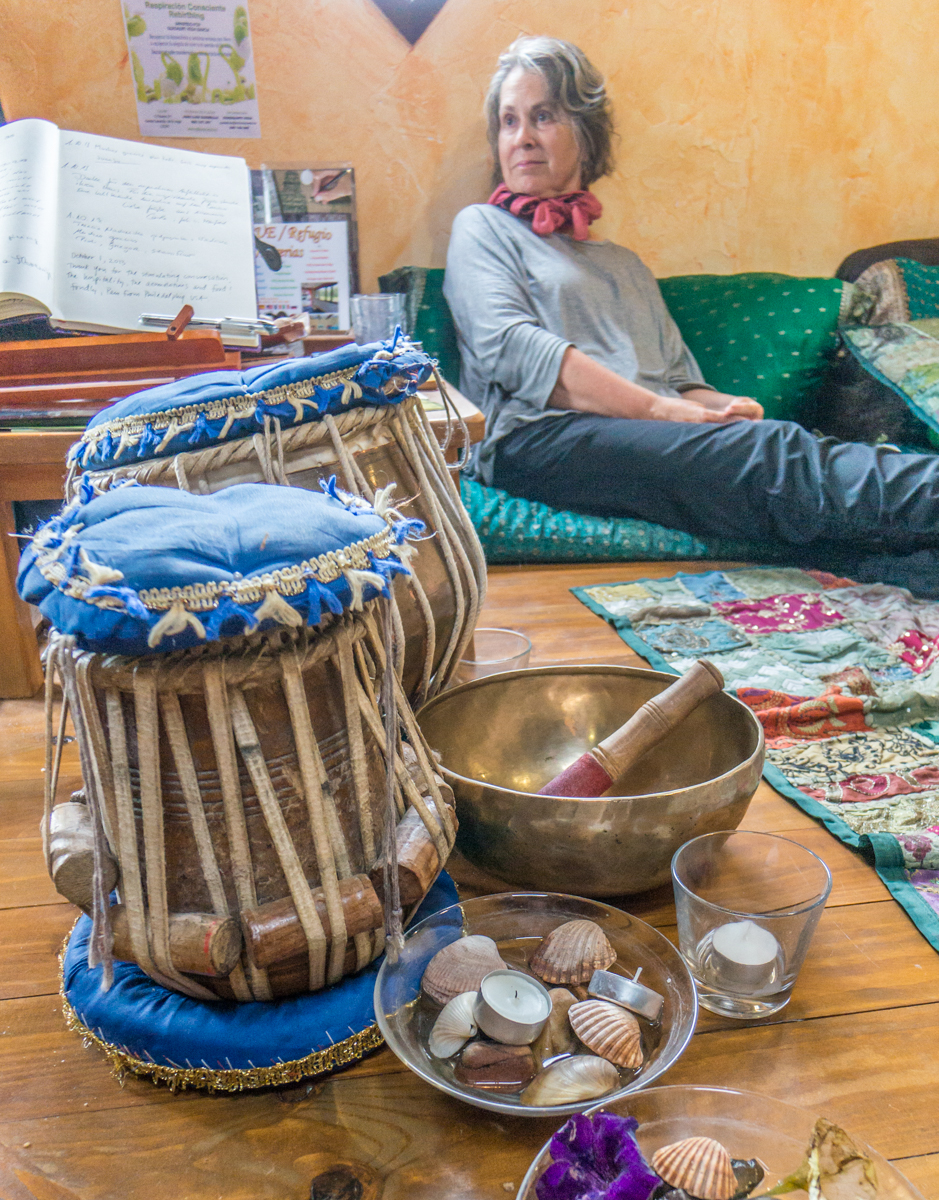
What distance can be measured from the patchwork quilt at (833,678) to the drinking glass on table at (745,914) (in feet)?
0.53

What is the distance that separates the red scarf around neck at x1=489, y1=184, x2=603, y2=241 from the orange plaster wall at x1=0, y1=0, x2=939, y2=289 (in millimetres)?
201

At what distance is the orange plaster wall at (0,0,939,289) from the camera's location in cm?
218

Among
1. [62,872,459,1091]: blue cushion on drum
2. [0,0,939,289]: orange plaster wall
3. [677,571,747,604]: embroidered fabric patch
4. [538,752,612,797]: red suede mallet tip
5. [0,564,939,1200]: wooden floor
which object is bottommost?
[677,571,747,604]: embroidered fabric patch

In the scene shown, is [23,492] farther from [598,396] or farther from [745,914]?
[598,396]

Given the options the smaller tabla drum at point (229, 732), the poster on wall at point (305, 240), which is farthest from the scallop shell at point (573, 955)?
the poster on wall at point (305, 240)

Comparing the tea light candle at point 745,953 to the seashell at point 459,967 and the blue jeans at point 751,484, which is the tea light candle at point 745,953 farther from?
the blue jeans at point 751,484

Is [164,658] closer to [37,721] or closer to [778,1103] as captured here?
[778,1103]

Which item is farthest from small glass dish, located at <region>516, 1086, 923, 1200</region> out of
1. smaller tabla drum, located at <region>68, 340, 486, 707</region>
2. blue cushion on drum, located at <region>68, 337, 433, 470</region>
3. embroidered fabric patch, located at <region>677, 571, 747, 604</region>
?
embroidered fabric patch, located at <region>677, 571, 747, 604</region>

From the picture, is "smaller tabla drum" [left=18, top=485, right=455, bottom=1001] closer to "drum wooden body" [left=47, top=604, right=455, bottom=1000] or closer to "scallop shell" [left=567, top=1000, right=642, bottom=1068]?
"drum wooden body" [left=47, top=604, right=455, bottom=1000]

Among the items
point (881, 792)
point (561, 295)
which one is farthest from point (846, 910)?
point (561, 295)

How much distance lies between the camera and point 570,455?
2006 mm

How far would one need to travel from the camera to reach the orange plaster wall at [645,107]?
2.18 m

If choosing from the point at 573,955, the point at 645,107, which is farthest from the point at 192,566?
the point at 645,107

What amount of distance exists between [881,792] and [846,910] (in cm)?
23
